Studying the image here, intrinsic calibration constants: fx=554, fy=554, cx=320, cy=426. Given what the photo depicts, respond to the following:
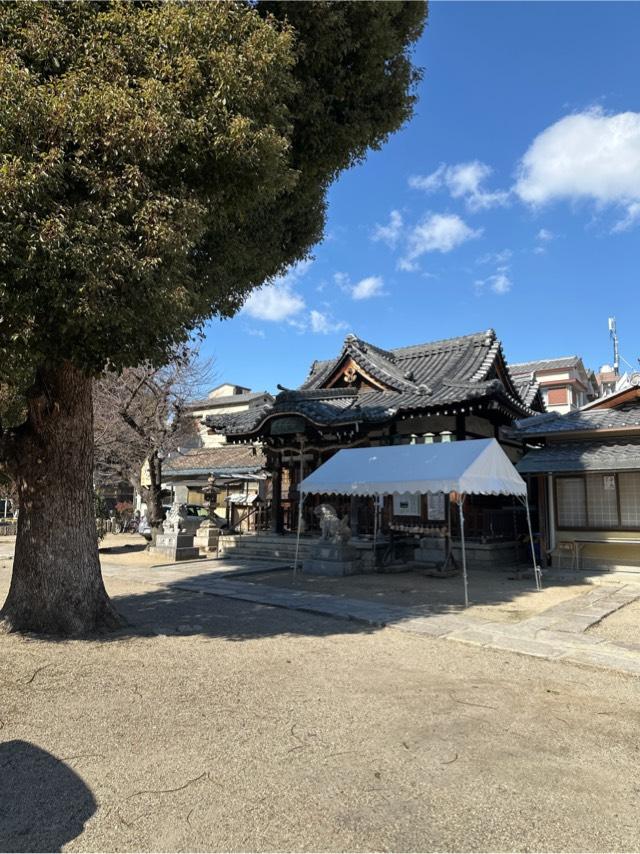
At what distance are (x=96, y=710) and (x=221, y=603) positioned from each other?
5006 millimetres

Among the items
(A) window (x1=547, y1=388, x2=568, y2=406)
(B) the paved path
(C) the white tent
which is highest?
(A) window (x1=547, y1=388, x2=568, y2=406)

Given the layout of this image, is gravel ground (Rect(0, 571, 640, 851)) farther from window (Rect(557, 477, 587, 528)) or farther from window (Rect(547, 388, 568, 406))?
window (Rect(547, 388, 568, 406))

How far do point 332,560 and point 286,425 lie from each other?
516 cm

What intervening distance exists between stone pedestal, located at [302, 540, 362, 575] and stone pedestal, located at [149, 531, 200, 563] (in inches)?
199

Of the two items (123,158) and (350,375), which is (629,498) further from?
(123,158)

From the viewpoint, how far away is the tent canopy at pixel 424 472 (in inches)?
411

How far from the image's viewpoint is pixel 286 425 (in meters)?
17.1

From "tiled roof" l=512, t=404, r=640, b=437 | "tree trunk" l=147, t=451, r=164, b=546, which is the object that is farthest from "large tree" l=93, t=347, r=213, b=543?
"tiled roof" l=512, t=404, r=640, b=437

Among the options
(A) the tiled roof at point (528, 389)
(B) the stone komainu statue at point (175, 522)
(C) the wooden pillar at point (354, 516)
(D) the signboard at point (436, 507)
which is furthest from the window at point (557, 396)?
(B) the stone komainu statue at point (175, 522)

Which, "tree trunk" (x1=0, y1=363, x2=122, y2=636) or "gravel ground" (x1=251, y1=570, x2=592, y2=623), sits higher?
"tree trunk" (x1=0, y1=363, x2=122, y2=636)

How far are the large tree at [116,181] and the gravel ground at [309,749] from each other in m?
2.19

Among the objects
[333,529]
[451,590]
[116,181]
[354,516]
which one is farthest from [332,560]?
[116,181]

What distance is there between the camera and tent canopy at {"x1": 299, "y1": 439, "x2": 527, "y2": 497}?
34.2ft

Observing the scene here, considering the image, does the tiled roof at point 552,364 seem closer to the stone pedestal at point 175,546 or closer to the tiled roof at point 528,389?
the tiled roof at point 528,389
